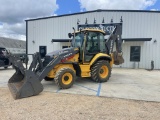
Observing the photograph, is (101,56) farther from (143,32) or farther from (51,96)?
(143,32)

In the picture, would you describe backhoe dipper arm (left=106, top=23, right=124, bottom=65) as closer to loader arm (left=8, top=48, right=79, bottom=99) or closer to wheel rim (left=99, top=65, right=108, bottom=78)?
wheel rim (left=99, top=65, right=108, bottom=78)

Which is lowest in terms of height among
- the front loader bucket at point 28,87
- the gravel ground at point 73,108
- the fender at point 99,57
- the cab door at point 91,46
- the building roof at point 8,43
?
the gravel ground at point 73,108

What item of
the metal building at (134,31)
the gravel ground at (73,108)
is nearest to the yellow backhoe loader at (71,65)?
the gravel ground at (73,108)

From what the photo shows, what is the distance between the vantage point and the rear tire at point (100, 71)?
8.36m

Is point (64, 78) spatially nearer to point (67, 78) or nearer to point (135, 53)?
point (67, 78)

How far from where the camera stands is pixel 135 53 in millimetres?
15453

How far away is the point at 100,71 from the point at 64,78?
2.22 metres

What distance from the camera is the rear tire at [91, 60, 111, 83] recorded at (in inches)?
329

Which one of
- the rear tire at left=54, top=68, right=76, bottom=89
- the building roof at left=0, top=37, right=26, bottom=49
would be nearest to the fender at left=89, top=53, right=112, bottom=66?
the rear tire at left=54, top=68, right=76, bottom=89

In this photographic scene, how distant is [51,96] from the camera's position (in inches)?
246

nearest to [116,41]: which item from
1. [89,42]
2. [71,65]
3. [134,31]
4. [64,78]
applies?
[89,42]

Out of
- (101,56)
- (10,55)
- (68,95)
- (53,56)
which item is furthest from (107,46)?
(10,55)

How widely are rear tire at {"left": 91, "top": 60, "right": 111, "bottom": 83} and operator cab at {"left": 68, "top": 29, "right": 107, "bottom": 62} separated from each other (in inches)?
18.8

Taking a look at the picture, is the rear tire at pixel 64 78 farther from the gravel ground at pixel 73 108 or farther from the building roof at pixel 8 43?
the building roof at pixel 8 43
